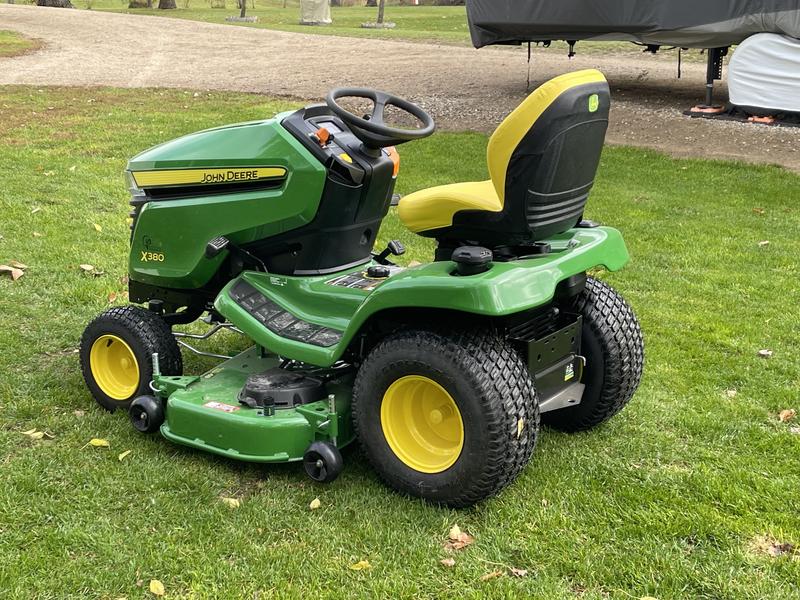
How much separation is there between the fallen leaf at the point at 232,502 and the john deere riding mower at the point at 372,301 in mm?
166

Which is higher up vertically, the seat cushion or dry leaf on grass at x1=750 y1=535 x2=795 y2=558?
the seat cushion

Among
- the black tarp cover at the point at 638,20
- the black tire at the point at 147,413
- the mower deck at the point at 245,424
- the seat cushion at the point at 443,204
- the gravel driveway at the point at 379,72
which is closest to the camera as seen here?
the seat cushion at the point at 443,204

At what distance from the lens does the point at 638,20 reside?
1109cm

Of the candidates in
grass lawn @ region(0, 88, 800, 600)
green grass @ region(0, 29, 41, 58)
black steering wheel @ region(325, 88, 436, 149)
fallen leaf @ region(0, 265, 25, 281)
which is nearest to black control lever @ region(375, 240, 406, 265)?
black steering wheel @ region(325, 88, 436, 149)

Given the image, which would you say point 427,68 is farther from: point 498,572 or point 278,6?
point 278,6

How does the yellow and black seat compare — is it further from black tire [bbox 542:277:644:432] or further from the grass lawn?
the grass lawn

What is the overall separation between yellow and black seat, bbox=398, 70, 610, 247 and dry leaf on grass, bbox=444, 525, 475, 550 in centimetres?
104

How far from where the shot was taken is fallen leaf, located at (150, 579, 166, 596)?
2531 mm

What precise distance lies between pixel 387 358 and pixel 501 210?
26.1 inches

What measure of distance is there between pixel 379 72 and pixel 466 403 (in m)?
13.6

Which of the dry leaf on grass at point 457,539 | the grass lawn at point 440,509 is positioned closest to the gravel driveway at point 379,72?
the grass lawn at point 440,509

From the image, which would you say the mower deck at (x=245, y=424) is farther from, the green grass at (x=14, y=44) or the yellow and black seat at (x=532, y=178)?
the green grass at (x=14, y=44)

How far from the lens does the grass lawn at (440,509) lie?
2602 mm

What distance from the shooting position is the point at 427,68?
631 inches
